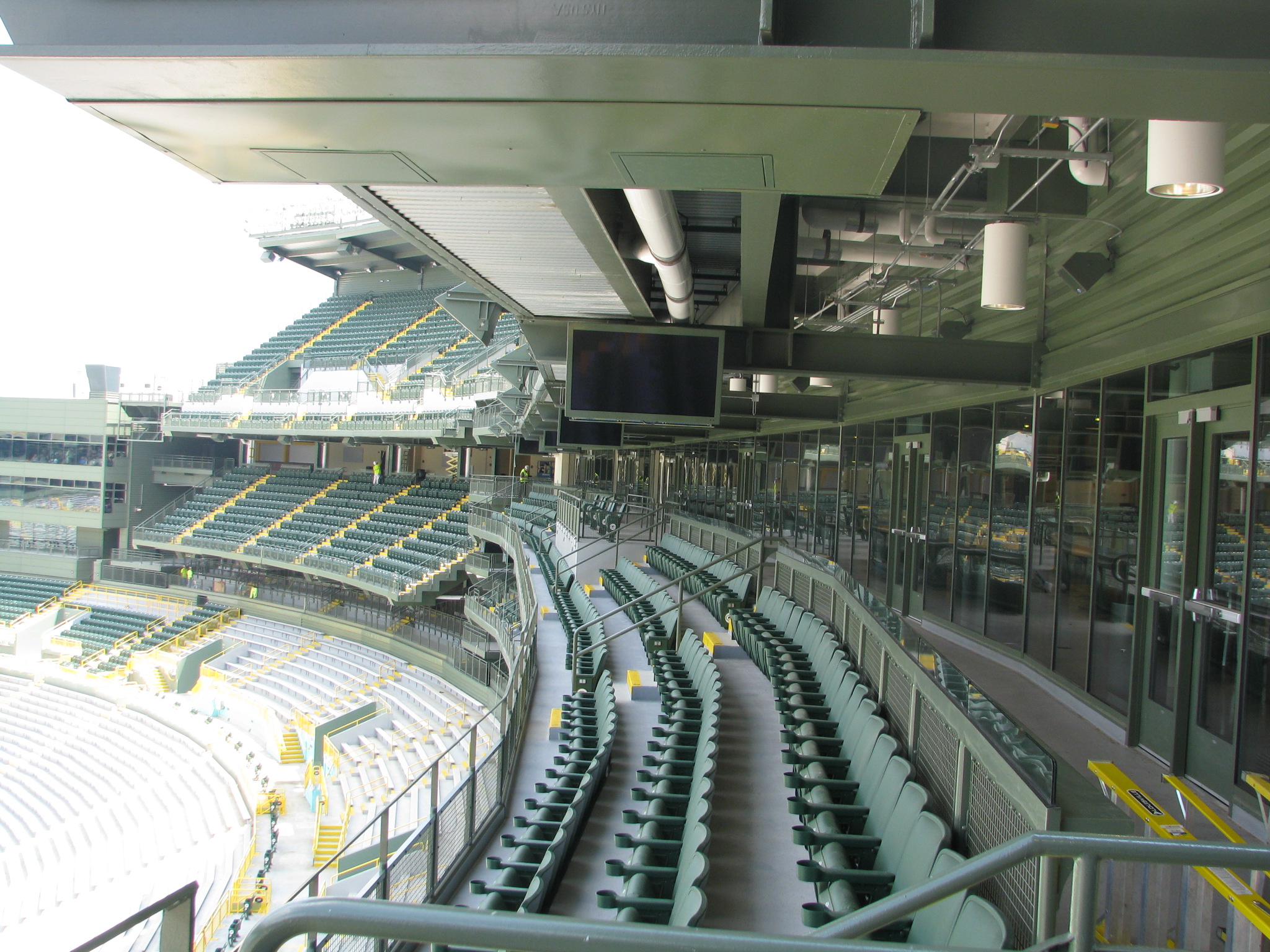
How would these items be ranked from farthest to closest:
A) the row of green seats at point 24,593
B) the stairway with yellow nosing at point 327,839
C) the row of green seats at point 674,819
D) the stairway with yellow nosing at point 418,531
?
the row of green seats at point 24,593
the stairway with yellow nosing at point 418,531
the stairway with yellow nosing at point 327,839
the row of green seats at point 674,819

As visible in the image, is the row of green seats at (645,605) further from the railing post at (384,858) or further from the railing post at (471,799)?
the railing post at (384,858)

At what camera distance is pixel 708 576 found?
12.2m

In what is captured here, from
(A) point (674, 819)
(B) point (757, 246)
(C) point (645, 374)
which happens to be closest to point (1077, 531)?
(C) point (645, 374)

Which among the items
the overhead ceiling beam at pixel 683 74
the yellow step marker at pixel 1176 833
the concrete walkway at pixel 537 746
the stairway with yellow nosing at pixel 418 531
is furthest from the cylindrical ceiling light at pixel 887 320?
the stairway with yellow nosing at pixel 418 531

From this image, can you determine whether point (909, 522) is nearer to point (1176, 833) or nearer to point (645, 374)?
point (645, 374)

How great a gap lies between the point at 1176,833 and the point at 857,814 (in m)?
1.36

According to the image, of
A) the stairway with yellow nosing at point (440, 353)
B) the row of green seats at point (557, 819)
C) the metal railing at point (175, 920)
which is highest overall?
the stairway with yellow nosing at point (440, 353)

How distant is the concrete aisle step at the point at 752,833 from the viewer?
3.90 meters

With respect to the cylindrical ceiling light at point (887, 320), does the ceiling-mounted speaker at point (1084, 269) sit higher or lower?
lower

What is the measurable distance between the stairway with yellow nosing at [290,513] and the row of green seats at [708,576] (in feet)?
73.3

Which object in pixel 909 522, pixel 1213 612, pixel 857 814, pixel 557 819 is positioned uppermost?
pixel 909 522

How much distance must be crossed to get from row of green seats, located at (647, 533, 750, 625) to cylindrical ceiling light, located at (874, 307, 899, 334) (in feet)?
11.3

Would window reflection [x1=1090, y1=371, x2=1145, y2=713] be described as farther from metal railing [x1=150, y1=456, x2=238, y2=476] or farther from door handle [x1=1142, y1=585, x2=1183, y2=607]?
metal railing [x1=150, y1=456, x2=238, y2=476]

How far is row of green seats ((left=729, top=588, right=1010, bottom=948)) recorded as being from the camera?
2867 mm
